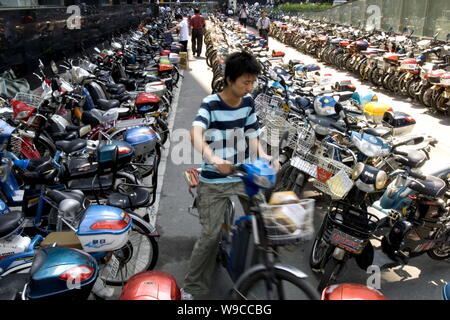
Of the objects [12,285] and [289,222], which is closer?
[289,222]

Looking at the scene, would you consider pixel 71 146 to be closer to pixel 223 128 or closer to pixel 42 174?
pixel 42 174

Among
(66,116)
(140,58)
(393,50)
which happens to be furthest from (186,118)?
(393,50)

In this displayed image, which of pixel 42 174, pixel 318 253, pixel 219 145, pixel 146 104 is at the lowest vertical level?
pixel 318 253

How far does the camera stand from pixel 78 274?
6.77 ft

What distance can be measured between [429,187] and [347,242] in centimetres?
86

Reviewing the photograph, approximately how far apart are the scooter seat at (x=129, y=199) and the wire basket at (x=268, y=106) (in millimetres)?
2501

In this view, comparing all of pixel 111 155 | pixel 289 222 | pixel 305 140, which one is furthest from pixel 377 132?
pixel 111 155

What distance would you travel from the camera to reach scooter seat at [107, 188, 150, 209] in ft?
10.2

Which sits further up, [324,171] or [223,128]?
[223,128]

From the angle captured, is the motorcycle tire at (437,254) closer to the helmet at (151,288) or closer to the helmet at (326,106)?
the helmet at (326,106)

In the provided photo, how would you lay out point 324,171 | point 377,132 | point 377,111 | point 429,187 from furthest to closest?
1. point 377,111
2. point 377,132
3. point 324,171
4. point 429,187

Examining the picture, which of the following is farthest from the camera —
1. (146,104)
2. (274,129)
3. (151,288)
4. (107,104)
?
(107,104)

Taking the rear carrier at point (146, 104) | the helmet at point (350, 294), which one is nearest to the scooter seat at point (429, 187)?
the helmet at point (350, 294)
